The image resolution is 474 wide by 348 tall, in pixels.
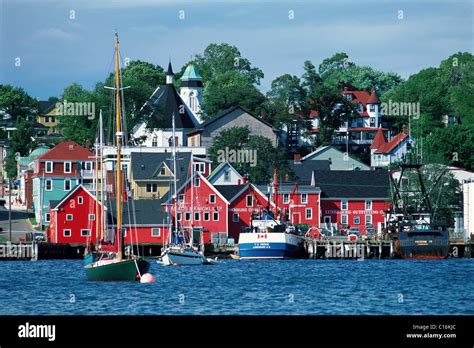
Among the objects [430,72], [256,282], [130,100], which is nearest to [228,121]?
[130,100]

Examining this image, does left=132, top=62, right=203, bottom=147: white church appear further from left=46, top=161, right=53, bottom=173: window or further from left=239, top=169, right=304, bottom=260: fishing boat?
left=239, top=169, right=304, bottom=260: fishing boat

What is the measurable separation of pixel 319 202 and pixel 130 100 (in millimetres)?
42120

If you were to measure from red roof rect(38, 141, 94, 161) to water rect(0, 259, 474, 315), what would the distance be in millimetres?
44424

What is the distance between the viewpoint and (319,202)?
436 ft

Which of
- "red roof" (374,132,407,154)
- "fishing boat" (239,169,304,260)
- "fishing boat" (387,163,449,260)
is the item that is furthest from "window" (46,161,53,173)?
"red roof" (374,132,407,154)

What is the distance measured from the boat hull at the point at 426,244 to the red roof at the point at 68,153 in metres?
42.9

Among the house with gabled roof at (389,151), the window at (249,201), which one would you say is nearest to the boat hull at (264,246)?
the window at (249,201)

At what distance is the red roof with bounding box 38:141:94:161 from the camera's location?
13975 centimetres

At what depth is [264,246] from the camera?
106 m

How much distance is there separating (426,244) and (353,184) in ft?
108

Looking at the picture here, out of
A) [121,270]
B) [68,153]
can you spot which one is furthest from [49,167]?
[121,270]
